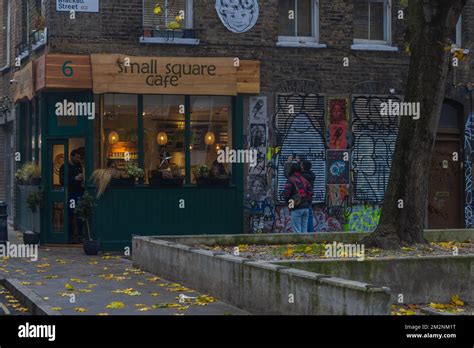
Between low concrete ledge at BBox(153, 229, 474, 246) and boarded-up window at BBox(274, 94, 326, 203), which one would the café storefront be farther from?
low concrete ledge at BBox(153, 229, 474, 246)

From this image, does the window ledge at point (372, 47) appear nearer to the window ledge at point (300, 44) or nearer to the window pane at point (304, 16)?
the window ledge at point (300, 44)

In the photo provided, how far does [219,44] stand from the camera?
774 inches

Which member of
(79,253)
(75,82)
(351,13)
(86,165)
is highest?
(351,13)

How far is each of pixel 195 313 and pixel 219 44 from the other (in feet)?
34.3

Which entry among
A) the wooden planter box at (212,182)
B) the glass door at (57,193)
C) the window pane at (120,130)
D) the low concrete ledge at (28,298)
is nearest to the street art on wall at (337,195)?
the wooden planter box at (212,182)

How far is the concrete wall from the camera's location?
11172 mm

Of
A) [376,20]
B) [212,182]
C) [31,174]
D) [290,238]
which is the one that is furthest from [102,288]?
[376,20]

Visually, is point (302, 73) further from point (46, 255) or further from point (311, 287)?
point (311, 287)

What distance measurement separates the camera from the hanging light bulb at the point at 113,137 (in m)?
19.1

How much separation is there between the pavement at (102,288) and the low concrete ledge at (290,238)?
1.14m

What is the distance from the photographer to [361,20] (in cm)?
2097

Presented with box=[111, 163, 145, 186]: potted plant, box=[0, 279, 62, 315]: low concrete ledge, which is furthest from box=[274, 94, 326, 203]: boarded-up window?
box=[0, 279, 62, 315]: low concrete ledge
